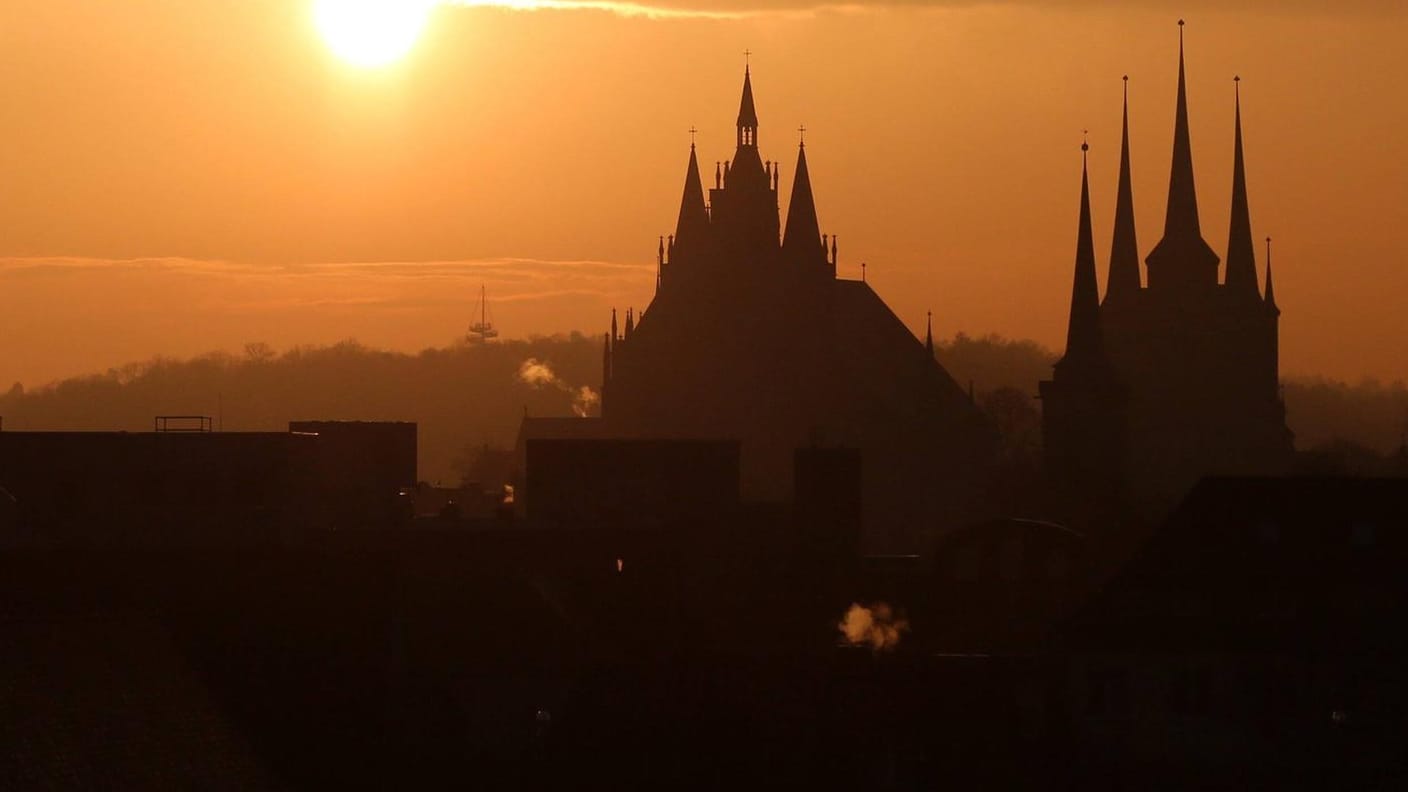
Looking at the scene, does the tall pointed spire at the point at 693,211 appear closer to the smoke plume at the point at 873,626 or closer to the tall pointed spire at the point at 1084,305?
the tall pointed spire at the point at 1084,305

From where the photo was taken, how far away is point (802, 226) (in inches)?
7328

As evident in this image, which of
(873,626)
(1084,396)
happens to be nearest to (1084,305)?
(1084,396)

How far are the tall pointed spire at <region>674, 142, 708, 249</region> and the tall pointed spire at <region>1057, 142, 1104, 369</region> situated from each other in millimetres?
20178

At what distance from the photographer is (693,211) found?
187 metres

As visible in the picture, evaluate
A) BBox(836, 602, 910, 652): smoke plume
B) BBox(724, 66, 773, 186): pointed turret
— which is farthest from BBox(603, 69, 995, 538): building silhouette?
BBox(836, 602, 910, 652): smoke plume

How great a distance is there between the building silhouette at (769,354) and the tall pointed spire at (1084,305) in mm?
6771

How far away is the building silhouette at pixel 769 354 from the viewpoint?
18525 cm

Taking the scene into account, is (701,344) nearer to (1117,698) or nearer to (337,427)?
(337,427)

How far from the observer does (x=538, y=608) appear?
180 feet

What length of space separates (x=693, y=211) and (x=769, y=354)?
9399mm

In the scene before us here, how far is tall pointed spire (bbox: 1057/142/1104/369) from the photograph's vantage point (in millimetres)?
183625

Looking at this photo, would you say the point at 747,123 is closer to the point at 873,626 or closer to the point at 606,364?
the point at 606,364

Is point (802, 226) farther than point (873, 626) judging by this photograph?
Yes

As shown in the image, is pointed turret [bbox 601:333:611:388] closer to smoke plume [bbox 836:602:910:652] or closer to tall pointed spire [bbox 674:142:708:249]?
tall pointed spire [bbox 674:142:708:249]
